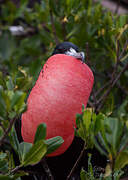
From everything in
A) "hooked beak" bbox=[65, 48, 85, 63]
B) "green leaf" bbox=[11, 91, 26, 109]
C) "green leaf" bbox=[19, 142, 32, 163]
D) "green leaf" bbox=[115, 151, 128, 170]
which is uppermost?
Result: "green leaf" bbox=[11, 91, 26, 109]

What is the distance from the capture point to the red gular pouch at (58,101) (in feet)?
1.78

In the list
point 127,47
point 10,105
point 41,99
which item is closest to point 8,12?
point 127,47

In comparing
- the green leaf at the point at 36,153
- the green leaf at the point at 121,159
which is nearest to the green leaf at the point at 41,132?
the green leaf at the point at 36,153

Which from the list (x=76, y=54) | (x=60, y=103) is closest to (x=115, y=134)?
(x=60, y=103)

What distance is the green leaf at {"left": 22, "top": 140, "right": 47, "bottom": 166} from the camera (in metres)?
0.44

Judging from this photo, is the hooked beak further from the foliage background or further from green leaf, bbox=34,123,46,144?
green leaf, bbox=34,123,46,144

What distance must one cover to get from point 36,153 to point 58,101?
0.45 feet

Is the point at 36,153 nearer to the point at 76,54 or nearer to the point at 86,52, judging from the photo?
the point at 76,54

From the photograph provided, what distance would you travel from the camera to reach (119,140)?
0.42 meters

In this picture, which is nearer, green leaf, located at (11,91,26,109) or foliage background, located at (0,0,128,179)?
green leaf, located at (11,91,26,109)

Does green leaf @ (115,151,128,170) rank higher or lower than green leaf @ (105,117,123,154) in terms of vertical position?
lower

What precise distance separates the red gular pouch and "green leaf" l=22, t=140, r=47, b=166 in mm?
101

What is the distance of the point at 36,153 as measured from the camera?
0.44 m

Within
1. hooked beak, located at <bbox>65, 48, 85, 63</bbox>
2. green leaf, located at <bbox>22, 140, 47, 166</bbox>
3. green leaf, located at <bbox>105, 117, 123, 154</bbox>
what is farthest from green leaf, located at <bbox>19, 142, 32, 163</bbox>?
hooked beak, located at <bbox>65, 48, 85, 63</bbox>
